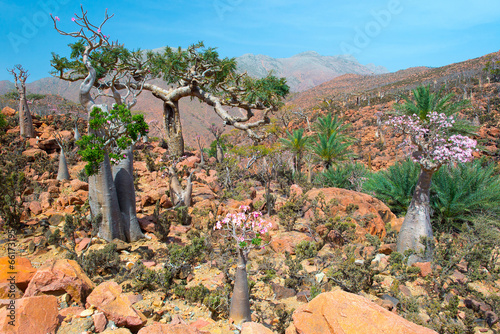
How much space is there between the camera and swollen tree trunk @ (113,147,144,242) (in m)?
4.97

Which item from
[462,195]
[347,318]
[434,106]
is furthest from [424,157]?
[434,106]

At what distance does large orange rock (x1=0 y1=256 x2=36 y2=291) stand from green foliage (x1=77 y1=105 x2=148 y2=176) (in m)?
1.51

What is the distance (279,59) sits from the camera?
14062 cm

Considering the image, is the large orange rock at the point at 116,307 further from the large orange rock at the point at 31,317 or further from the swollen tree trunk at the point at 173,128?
the swollen tree trunk at the point at 173,128

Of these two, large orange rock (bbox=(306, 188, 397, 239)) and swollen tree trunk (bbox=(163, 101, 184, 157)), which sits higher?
swollen tree trunk (bbox=(163, 101, 184, 157))

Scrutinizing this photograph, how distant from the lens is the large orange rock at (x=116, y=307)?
2.58 m

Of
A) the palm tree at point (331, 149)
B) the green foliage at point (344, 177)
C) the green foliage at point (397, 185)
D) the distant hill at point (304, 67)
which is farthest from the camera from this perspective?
the distant hill at point (304, 67)

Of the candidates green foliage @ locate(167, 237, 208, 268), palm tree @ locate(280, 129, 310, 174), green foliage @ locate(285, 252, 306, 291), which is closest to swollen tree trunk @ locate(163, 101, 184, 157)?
palm tree @ locate(280, 129, 310, 174)

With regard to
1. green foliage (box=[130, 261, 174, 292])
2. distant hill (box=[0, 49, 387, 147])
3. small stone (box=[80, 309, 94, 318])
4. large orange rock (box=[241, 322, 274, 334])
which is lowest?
green foliage (box=[130, 261, 174, 292])

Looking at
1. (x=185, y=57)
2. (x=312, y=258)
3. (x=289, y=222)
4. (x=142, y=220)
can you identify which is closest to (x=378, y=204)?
(x=289, y=222)

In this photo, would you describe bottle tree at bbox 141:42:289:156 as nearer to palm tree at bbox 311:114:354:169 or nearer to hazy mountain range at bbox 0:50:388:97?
palm tree at bbox 311:114:354:169

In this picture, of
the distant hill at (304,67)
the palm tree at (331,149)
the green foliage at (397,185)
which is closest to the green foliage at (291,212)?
the green foliage at (397,185)

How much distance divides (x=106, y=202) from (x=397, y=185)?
7470 millimetres

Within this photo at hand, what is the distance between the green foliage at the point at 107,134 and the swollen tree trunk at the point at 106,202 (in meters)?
0.24
